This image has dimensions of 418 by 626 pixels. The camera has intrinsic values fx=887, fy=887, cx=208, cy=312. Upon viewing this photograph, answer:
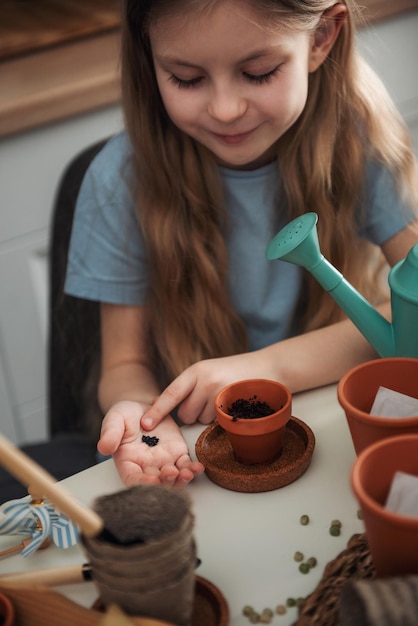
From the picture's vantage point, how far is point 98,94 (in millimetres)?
1838

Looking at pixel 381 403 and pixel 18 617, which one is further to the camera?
pixel 381 403

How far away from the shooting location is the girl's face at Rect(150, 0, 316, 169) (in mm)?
985

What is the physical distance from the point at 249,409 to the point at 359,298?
0.17 m

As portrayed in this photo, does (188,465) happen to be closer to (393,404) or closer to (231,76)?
(393,404)

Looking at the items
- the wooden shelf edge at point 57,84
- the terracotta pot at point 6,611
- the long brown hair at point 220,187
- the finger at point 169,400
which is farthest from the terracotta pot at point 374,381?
the wooden shelf edge at point 57,84

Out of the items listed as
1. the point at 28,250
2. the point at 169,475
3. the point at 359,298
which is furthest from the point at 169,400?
the point at 28,250

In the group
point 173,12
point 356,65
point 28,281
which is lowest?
point 28,281

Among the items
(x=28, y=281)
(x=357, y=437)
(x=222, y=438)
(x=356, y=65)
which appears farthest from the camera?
(x=28, y=281)

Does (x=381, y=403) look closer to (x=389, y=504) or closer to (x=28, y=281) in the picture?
(x=389, y=504)

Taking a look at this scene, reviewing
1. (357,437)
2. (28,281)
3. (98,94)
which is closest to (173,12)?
(357,437)

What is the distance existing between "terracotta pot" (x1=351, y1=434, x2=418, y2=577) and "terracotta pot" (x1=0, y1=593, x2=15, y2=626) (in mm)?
276

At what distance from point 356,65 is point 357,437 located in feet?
2.01

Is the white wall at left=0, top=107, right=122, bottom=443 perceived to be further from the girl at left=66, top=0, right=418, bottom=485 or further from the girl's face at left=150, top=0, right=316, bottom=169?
the girl's face at left=150, top=0, right=316, bottom=169

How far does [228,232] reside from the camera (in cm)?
130
